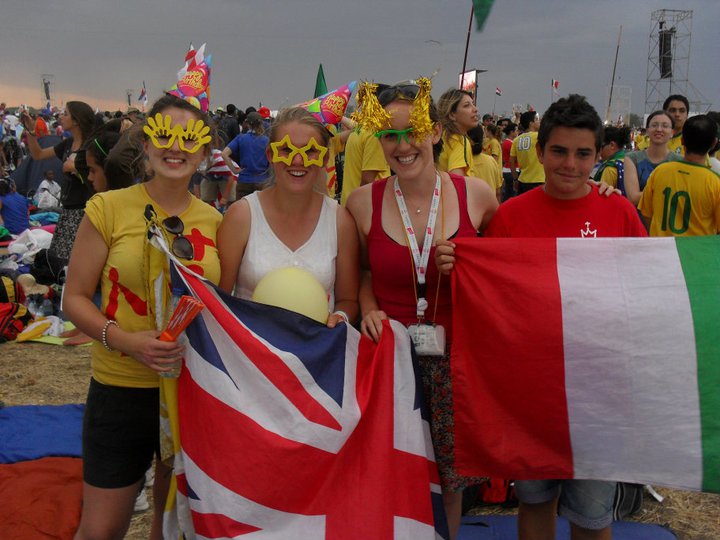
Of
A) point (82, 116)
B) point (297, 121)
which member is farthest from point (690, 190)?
point (82, 116)

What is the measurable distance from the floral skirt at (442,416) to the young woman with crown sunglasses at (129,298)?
942mm

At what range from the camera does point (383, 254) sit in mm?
2596

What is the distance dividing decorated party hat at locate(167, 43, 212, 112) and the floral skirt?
1462 millimetres

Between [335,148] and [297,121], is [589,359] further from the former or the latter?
[335,148]

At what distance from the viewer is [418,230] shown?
2.63 m

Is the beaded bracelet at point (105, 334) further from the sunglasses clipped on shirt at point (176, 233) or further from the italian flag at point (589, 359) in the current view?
the italian flag at point (589, 359)

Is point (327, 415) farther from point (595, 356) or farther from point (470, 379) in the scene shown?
point (595, 356)

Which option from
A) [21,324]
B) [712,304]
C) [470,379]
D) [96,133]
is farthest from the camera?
[21,324]

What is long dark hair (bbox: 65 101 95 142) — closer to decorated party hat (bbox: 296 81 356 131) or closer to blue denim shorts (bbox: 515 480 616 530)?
decorated party hat (bbox: 296 81 356 131)

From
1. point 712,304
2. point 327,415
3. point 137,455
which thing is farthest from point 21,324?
point 712,304

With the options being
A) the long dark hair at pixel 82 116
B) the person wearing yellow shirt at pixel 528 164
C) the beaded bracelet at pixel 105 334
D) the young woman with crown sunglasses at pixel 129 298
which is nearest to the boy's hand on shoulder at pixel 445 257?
the young woman with crown sunglasses at pixel 129 298

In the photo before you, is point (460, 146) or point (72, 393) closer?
point (72, 393)

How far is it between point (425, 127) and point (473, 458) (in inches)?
52.1

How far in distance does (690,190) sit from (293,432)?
387 centimetres
